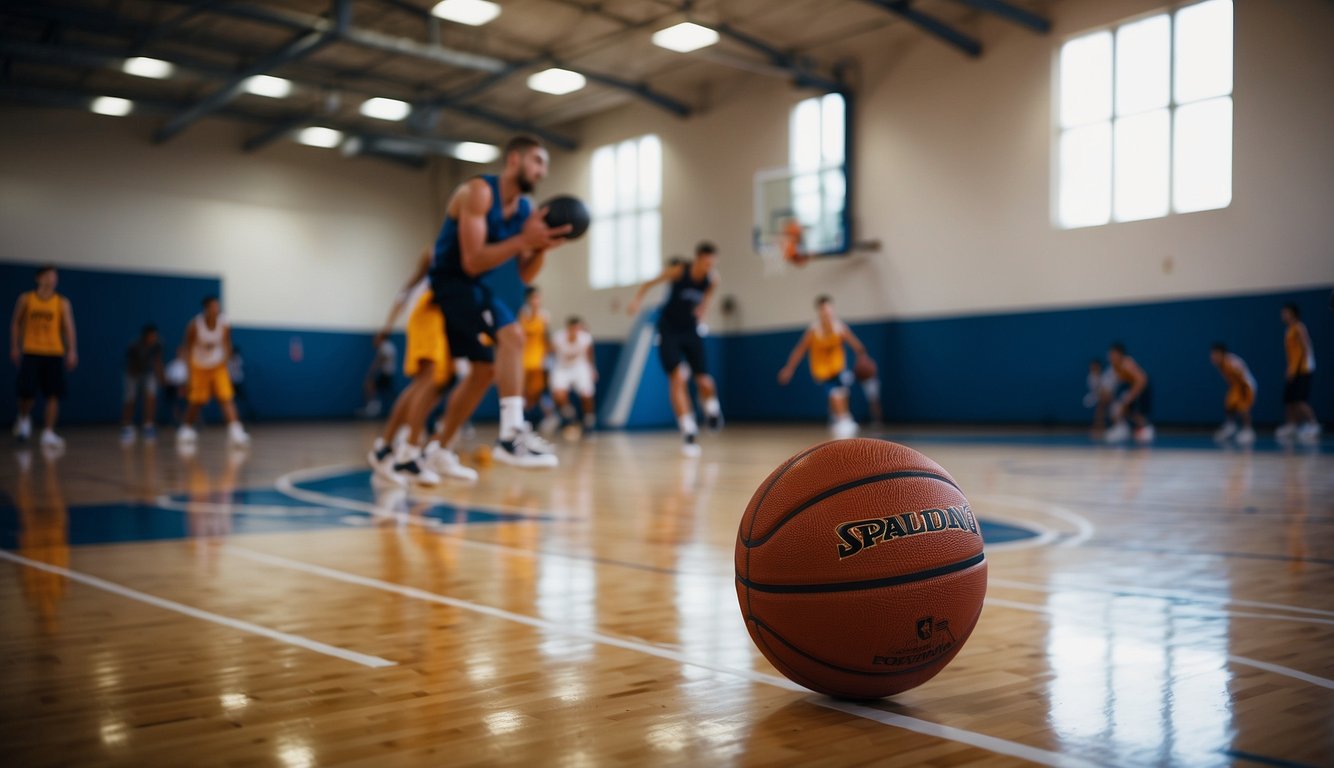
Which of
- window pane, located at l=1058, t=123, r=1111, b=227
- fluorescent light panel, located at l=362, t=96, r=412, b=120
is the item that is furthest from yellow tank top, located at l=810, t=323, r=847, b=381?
fluorescent light panel, located at l=362, t=96, r=412, b=120

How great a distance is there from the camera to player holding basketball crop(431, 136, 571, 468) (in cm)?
560

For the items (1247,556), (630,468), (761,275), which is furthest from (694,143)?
(1247,556)

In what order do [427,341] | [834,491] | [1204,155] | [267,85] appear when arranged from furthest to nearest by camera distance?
1. [267,85]
2. [1204,155]
3. [427,341]
4. [834,491]

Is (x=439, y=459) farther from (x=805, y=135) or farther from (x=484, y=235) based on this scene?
(x=805, y=135)

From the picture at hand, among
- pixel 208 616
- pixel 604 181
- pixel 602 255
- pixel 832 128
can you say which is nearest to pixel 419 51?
pixel 604 181

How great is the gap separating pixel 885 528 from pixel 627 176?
70.6ft

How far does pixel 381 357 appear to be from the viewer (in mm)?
23219

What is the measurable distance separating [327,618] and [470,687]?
3.02ft

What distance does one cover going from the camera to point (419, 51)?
17312mm

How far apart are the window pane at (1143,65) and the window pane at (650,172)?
31.6 feet

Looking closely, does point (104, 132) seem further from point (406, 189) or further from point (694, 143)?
point (694, 143)

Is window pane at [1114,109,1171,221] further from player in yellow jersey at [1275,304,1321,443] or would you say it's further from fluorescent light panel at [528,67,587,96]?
fluorescent light panel at [528,67,587,96]

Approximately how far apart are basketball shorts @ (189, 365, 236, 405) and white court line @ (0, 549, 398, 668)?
904 centimetres

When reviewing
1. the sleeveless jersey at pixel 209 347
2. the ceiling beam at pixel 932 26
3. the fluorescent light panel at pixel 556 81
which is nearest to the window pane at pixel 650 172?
the fluorescent light panel at pixel 556 81
